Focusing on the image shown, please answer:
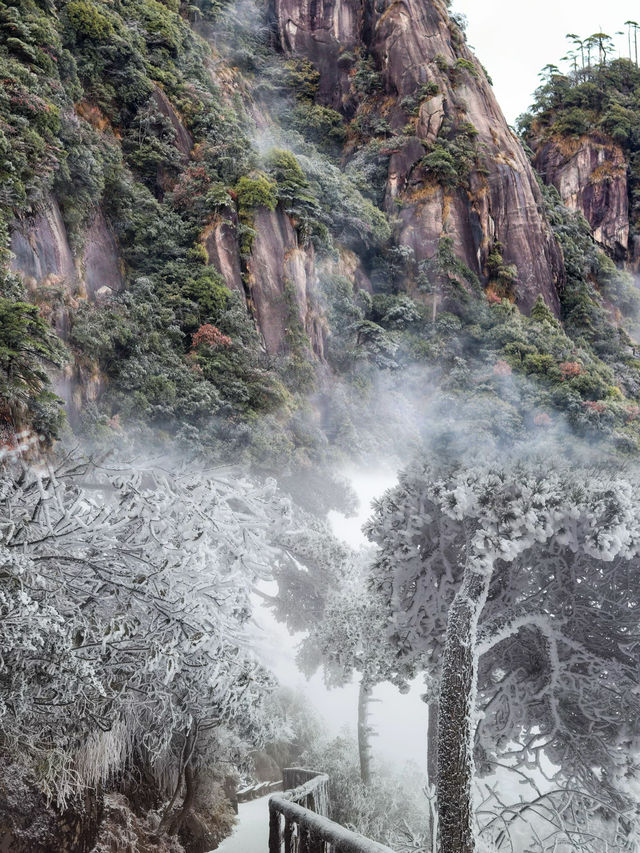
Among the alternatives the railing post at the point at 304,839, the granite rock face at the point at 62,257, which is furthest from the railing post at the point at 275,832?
the granite rock face at the point at 62,257

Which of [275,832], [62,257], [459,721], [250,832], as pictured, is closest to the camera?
[459,721]

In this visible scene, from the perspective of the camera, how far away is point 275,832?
3.71 m

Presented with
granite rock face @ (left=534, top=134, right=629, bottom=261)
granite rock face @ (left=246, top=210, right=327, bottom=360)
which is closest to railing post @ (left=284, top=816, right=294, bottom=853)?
granite rock face @ (left=246, top=210, right=327, bottom=360)

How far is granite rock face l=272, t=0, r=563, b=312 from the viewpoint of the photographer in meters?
15.9

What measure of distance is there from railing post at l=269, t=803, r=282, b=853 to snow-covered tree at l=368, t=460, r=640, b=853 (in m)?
1.11

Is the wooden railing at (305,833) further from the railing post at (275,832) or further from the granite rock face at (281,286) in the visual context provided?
the granite rock face at (281,286)

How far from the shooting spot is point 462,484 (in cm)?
361

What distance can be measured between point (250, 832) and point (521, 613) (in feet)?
12.4

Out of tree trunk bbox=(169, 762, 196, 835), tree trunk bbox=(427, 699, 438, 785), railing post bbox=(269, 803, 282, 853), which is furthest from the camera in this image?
tree trunk bbox=(169, 762, 196, 835)

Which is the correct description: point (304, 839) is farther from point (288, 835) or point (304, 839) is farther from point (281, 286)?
point (281, 286)

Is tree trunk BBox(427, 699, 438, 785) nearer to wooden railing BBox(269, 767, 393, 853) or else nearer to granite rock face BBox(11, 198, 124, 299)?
wooden railing BBox(269, 767, 393, 853)

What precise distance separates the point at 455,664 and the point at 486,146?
16.4m

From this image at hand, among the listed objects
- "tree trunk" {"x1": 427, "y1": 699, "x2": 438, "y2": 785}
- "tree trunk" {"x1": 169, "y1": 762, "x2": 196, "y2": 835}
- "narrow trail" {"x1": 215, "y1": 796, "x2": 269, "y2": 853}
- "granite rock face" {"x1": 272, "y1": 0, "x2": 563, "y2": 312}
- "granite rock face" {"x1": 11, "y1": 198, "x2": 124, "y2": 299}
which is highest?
"granite rock face" {"x1": 272, "y1": 0, "x2": 563, "y2": 312}

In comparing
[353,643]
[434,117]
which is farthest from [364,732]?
[434,117]
